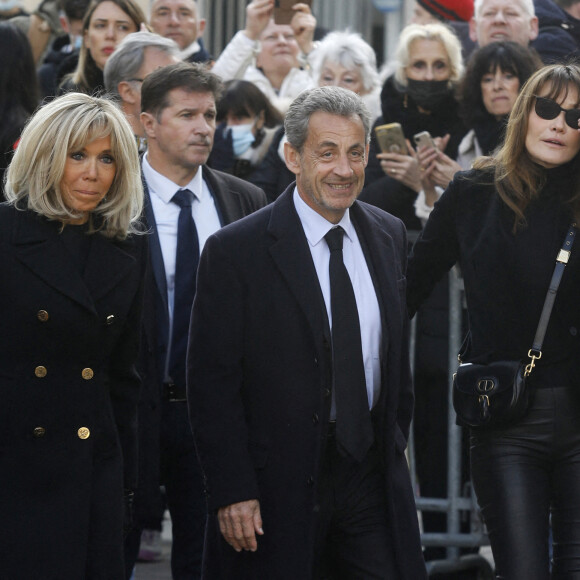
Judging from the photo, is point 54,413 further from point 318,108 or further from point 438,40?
point 438,40

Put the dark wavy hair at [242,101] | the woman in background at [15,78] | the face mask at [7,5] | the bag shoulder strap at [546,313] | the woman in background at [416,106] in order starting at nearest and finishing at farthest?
1. the bag shoulder strap at [546,313]
2. the woman in background at [15,78]
3. the woman in background at [416,106]
4. the dark wavy hair at [242,101]
5. the face mask at [7,5]

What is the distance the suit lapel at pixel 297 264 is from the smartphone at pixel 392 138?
8.28 ft

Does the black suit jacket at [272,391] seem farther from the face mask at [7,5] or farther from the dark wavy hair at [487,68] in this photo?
the face mask at [7,5]

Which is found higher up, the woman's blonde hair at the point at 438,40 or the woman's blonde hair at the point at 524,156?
the woman's blonde hair at the point at 438,40

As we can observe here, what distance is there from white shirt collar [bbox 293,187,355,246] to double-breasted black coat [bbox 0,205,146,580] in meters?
0.72

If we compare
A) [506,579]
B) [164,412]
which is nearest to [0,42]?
[164,412]

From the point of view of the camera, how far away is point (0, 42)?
681 centimetres

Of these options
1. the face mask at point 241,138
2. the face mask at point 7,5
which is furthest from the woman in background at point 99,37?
the face mask at point 7,5

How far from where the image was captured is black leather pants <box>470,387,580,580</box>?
4496 mm

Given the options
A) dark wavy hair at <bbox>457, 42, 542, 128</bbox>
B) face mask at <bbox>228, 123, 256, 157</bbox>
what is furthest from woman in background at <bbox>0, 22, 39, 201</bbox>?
dark wavy hair at <bbox>457, 42, 542, 128</bbox>

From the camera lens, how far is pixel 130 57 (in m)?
6.46

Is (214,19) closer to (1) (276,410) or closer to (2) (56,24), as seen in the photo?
(2) (56,24)

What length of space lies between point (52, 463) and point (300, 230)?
1153 mm

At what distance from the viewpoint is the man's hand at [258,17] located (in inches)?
335
